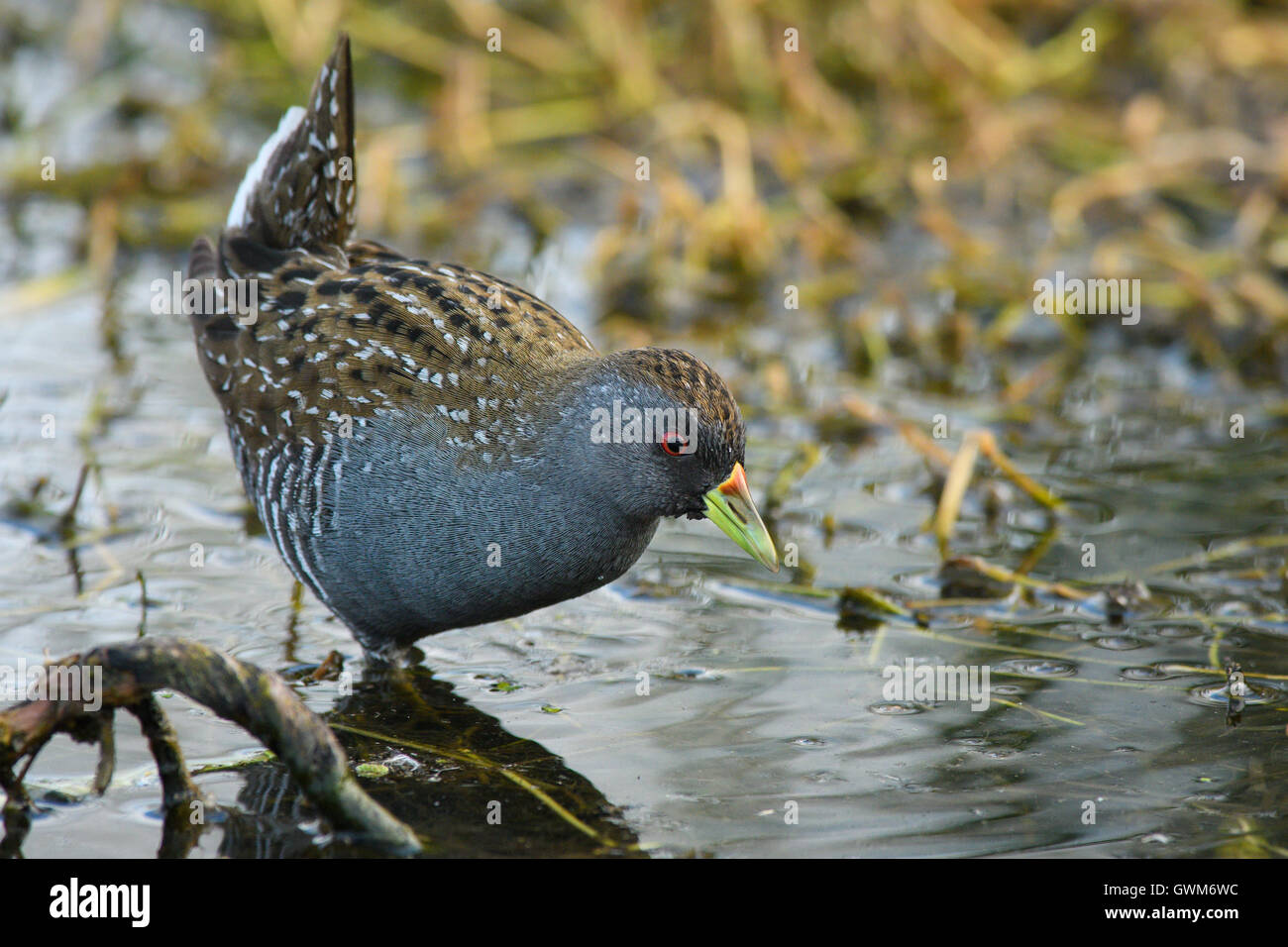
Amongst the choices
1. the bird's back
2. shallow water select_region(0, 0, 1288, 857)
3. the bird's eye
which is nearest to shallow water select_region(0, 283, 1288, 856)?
shallow water select_region(0, 0, 1288, 857)

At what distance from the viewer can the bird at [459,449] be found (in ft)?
14.5

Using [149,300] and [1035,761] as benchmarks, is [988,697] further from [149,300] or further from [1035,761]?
[149,300]

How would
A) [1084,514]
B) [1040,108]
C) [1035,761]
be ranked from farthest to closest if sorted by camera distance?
[1040,108]
[1084,514]
[1035,761]

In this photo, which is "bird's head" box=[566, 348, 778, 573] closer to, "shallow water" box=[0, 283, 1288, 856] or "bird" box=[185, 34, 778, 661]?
"bird" box=[185, 34, 778, 661]

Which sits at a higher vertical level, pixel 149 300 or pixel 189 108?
pixel 189 108

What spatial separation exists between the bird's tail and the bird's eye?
1.58 meters

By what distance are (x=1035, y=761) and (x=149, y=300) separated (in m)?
5.53

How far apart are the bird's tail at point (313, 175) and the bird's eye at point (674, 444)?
1584 mm

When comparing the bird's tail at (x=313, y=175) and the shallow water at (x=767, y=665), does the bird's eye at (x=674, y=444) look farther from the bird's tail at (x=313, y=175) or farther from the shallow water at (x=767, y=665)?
the bird's tail at (x=313, y=175)
